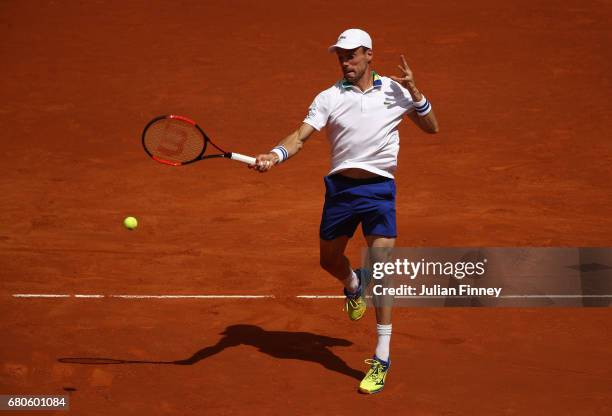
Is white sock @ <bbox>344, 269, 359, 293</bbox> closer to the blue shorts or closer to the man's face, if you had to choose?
the blue shorts

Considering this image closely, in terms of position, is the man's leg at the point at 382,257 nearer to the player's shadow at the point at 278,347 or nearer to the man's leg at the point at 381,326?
the man's leg at the point at 381,326

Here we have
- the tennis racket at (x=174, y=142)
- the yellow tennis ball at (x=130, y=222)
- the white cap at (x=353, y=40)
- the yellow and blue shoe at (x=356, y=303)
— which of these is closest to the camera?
the white cap at (x=353, y=40)

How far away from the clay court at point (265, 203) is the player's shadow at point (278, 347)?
24 millimetres

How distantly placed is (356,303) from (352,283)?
21cm

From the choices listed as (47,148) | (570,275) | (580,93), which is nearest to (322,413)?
(570,275)

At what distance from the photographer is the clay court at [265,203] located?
7.70 metres

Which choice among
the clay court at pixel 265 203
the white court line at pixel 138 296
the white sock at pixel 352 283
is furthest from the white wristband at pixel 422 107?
the white court line at pixel 138 296

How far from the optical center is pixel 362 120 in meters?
7.41

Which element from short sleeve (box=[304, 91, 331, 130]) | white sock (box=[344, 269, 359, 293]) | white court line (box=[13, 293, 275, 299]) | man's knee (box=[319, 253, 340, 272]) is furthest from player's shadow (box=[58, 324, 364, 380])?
short sleeve (box=[304, 91, 331, 130])

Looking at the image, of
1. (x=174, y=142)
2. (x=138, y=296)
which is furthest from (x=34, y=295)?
(x=174, y=142)

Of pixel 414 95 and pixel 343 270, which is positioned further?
pixel 343 270

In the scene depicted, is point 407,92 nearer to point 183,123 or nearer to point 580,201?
point 183,123

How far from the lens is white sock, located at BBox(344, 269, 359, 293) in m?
8.12

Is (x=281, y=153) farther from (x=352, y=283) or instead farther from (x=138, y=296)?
(x=138, y=296)
